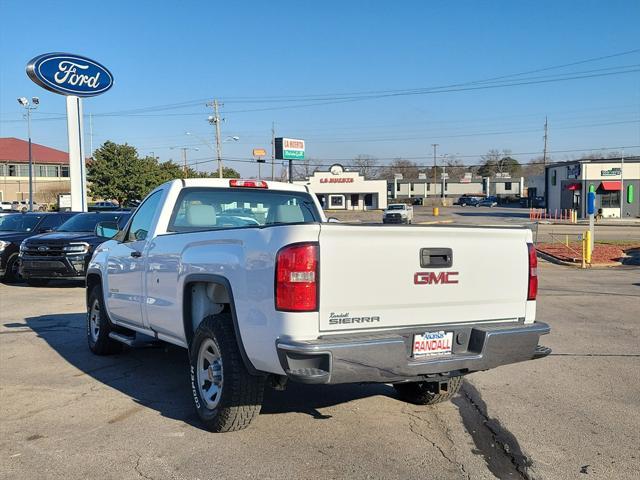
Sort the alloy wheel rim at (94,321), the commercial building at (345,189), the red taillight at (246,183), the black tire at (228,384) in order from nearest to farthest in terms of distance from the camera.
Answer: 1. the black tire at (228,384)
2. the red taillight at (246,183)
3. the alloy wheel rim at (94,321)
4. the commercial building at (345,189)

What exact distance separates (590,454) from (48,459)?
382cm

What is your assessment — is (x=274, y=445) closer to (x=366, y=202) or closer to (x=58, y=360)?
(x=58, y=360)

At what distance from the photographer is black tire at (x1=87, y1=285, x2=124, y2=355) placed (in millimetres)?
7273

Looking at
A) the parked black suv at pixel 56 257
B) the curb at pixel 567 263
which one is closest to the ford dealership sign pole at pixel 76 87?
the parked black suv at pixel 56 257

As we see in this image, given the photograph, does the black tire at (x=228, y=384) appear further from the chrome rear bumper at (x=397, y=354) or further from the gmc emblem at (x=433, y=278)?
the gmc emblem at (x=433, y=278)

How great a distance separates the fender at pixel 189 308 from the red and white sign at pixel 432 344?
1.09 meters

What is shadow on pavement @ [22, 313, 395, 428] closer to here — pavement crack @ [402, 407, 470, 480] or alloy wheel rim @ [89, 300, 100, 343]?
alloy wheel rim @ [89, 300, 100, 343]

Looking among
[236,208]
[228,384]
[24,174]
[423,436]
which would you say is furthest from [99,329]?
[24,174]

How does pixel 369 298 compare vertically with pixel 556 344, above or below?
above

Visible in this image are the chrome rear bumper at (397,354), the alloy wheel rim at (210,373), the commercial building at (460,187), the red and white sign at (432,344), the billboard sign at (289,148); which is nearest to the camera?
the chrome rear bumper at (397,354)

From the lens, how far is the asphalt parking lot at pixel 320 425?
13.7 ft

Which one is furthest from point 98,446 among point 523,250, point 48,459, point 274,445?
point 523,250

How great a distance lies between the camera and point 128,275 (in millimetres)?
6430

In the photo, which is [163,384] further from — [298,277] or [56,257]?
[56,257]
